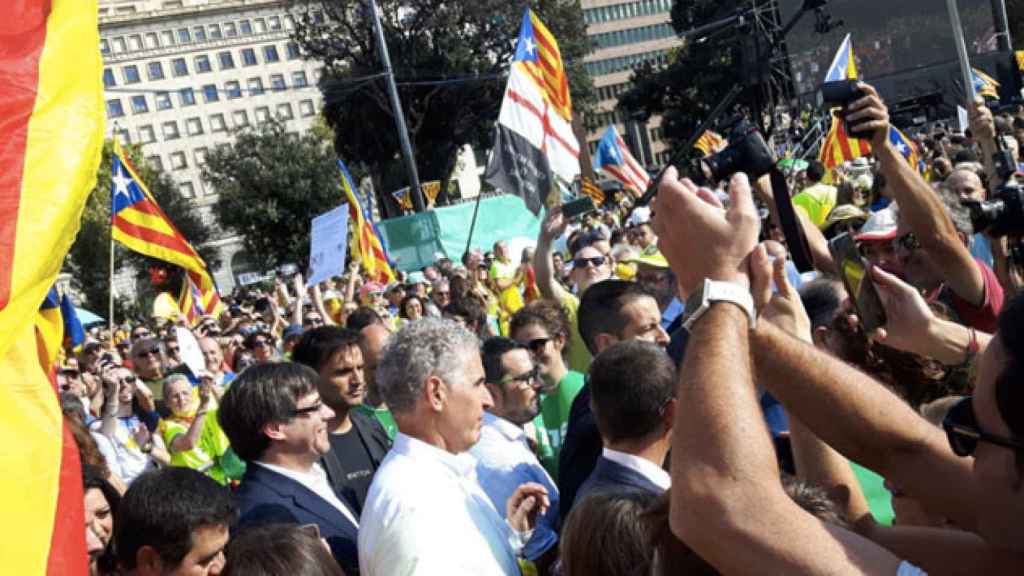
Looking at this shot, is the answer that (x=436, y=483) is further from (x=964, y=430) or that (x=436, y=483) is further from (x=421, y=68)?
(x=421, y=68)

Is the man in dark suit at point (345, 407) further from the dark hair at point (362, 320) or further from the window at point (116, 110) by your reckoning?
the window at point (116, 110)

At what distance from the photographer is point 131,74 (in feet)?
304

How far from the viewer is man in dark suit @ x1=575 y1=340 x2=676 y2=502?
3.20 m

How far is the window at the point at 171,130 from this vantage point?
94.8 metres

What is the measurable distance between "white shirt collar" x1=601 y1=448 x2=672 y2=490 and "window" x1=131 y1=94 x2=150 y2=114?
96.3 meters

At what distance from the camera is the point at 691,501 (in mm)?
1713

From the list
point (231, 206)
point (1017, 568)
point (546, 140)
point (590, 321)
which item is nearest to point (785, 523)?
point (1017, 568)

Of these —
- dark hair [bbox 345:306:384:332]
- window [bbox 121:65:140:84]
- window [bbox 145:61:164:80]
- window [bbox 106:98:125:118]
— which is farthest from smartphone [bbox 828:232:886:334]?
window [bbox 145:61:164:80]

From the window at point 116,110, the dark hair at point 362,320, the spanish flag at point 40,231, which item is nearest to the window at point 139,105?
the window at point 116,110

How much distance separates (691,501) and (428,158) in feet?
148

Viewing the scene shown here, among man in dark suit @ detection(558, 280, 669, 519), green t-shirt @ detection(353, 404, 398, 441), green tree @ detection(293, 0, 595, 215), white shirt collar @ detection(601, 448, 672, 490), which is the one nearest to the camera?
white shirt collar @ detection(601, 448, 672, 490)

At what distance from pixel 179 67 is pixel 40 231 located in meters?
99.3

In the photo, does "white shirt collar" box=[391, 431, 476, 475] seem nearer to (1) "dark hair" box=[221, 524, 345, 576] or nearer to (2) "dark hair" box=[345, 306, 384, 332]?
(1) "dark hair" box=[221, 524, 345, 576]

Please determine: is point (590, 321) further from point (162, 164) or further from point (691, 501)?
point (162, 164)
